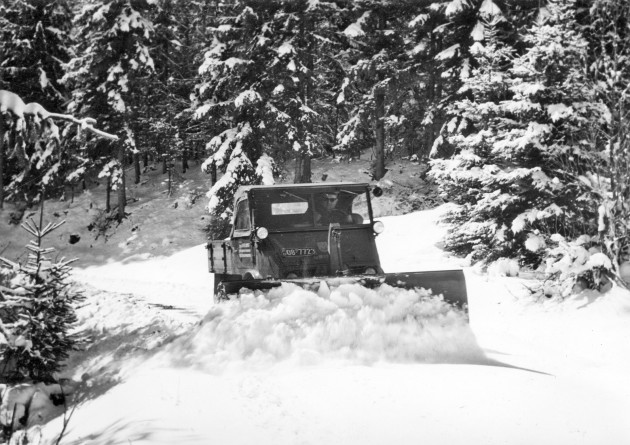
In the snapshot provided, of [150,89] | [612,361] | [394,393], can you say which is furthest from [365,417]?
[150,89]

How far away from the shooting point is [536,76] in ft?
36.2

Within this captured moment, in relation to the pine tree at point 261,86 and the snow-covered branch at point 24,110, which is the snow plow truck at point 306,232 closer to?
the snow-covered branch at point 24,110

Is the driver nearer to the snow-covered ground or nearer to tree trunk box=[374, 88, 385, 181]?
the snow-covered ground

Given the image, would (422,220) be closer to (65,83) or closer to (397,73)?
(397,73)

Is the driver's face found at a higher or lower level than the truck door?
higher

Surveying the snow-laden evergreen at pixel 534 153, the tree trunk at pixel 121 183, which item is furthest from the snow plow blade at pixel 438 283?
the tree trunk at pixel 121 183

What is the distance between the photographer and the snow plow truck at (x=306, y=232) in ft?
25.1

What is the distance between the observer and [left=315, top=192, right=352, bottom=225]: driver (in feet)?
26.6

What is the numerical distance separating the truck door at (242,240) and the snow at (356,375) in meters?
1.46

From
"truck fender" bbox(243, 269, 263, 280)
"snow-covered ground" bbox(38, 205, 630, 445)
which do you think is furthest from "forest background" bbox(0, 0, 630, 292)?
"truck fender" bbox(243, 269, 263, 280)

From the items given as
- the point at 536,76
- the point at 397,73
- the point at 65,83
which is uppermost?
the point at 65,83

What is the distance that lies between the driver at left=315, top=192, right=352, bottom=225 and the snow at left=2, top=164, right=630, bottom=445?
2.14 meters

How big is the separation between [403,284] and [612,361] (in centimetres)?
296

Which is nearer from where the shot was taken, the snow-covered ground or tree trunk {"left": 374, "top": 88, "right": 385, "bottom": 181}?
the snow-covered ground
